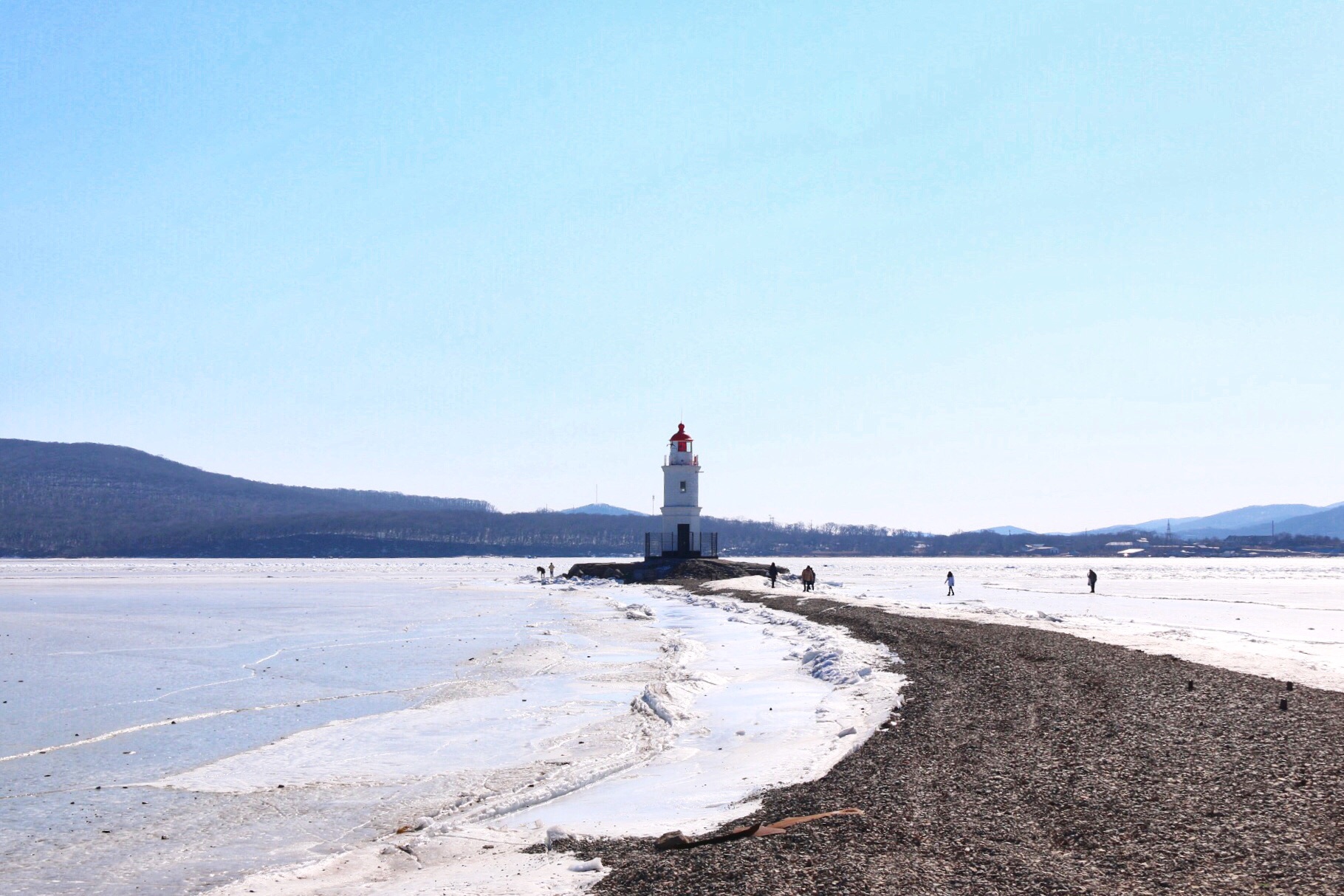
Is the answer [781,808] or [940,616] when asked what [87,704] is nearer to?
[781,808]

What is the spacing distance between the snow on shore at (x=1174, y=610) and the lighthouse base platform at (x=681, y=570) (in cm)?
313

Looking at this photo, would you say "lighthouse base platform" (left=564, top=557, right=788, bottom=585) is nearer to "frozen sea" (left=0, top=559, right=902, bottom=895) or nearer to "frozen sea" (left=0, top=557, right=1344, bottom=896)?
"frozen sea" (left=0, top=557, right=1344, bottom=896)

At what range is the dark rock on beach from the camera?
6.30m

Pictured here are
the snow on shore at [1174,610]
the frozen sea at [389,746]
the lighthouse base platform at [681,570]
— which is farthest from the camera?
the lighthouse base platform at [681,570]

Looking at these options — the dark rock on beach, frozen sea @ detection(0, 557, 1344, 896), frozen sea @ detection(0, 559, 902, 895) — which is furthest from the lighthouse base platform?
the dark rock on beach

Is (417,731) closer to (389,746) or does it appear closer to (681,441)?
(389,746)

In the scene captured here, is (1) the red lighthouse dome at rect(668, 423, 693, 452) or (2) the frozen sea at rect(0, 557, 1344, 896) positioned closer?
(2) the frozen sea at rect(0, 557, 1344, 896)

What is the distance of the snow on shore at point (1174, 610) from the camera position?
1794 cm

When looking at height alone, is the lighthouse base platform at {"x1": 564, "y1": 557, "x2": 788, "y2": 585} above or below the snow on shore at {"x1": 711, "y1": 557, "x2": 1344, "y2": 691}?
above

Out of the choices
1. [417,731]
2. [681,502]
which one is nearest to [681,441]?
[681,502]

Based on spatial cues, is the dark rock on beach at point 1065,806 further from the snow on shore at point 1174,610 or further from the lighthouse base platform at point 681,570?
the lighthouse base platform at point 681,570

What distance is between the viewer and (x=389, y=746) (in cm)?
1281

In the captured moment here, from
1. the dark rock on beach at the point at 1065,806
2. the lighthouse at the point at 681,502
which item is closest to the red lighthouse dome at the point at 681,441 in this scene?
the lighthouse at the point at 681,502

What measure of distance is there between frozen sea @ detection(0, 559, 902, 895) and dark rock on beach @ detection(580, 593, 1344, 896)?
0.82 m
